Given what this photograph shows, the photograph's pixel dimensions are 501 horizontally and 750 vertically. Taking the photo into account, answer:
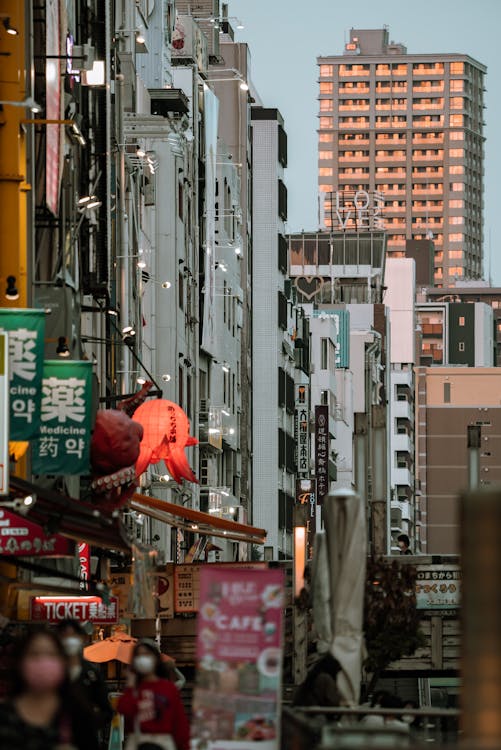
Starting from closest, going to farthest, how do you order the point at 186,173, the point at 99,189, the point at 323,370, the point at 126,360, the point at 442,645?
the point at 99,189 → the point at 442,645 → the point at 126,360 → the point at 186,173 → the point at 323,370

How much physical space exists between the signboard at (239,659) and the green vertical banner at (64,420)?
31.3 ft

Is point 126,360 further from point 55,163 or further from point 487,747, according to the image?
point 487,747

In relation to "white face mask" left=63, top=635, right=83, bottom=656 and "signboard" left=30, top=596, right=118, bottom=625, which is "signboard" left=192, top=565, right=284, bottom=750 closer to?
"white face mask" left=63, top=635, right=83, bottom=656

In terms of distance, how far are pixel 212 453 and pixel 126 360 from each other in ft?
69.1

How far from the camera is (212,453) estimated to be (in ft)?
219

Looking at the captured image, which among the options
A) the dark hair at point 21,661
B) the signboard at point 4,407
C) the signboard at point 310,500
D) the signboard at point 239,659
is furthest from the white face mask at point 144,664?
the signboard at point 310,500

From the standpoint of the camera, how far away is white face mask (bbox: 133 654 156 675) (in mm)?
13688

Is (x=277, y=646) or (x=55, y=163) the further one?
(x=55, y=163)

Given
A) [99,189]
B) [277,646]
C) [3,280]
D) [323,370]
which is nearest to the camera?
[277,646]

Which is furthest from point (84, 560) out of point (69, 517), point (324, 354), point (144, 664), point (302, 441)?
point (324, 354)

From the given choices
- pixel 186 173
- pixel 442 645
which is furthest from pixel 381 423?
pixel 186 173

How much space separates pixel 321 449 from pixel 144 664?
3383 inches

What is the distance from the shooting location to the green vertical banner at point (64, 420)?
2316cm

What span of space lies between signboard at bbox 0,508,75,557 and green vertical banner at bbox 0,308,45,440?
187 centimetres
